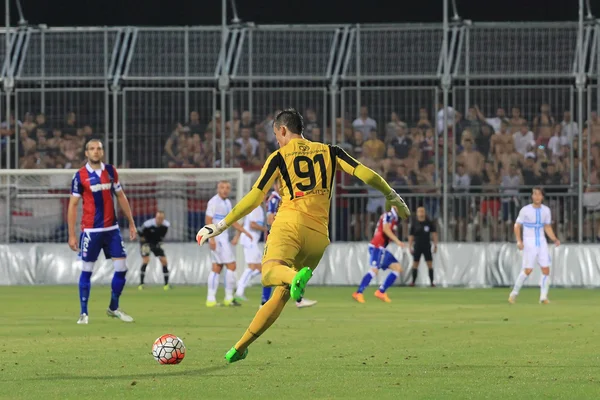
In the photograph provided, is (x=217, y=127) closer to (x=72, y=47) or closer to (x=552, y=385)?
(x=72, y=47)

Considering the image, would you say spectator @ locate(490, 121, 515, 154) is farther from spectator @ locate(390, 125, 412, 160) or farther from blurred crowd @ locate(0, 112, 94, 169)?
blurred crowd @ locate(0, 112, 94, 169)

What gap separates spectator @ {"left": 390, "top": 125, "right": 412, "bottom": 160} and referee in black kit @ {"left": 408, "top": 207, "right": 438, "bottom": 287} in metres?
1.28

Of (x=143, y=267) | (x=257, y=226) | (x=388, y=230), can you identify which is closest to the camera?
(x=257, y=226)

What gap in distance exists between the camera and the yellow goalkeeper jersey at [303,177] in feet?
36.7

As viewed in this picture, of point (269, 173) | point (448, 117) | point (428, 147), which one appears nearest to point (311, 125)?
point (428, 147)

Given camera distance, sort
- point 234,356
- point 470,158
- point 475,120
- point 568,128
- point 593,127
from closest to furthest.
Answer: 1. point 234,356
2. point 593,127
3. point 568,128
4. point 475,120
5. point 470,158

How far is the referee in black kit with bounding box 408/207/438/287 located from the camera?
2888cm

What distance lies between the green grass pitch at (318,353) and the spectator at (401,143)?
242 inches

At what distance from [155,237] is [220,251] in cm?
664

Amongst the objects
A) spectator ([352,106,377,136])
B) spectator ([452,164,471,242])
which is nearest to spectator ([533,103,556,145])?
spectator ([452,164,471,242])

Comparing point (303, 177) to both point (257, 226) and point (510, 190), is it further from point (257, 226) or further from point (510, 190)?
point (510, 190)

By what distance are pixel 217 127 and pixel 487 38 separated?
6263mm

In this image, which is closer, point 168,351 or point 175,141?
point 168,351

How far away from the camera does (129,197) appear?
30.6m
